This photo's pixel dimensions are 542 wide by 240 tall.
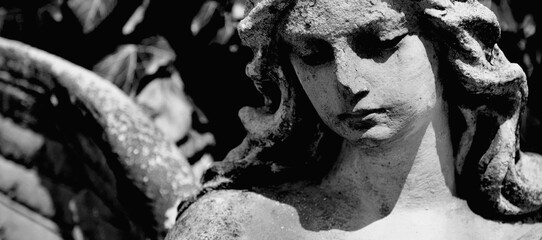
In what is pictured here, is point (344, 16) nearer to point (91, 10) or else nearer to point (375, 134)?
point (375, 134)

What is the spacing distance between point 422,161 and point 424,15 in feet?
0.93

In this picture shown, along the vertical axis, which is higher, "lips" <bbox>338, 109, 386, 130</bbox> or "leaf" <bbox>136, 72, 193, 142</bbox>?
"lips" <bbox>338, 109, 386, 130</bbox>

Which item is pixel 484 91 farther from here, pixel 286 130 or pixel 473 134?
pixel 286 130

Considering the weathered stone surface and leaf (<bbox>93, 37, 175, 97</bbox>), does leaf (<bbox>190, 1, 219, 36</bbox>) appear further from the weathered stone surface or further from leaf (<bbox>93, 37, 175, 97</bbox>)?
the weathered stone surface

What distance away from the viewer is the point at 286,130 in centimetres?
191

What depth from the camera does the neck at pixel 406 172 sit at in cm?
185

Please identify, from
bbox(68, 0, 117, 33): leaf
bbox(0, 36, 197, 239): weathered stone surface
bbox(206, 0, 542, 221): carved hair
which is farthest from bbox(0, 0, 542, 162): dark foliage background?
bbox(206, 0, 542, 221): carved hair

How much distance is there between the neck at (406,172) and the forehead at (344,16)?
0.22 meters

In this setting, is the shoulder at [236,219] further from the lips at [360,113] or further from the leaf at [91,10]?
the leaf at [91,10]

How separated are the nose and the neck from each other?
152 mm

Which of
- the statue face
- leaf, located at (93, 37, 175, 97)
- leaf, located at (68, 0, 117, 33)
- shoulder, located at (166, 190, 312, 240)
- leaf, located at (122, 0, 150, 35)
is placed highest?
the statue face

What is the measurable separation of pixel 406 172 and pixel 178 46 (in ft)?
5.92

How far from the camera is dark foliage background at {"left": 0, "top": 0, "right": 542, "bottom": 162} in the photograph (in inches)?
132

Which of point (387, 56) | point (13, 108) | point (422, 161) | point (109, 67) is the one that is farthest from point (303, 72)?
point (109, 67)
